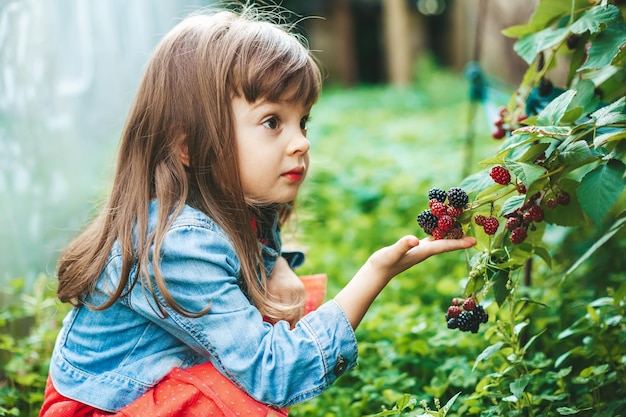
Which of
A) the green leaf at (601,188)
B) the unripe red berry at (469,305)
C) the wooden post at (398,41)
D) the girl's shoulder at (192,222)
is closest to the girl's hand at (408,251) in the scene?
the unripe red berry at (469,305)

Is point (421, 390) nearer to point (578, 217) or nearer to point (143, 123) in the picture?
point (578, 217)

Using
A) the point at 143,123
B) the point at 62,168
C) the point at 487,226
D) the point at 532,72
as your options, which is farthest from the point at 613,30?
the point at 62,168

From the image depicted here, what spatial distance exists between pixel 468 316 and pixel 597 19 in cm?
61

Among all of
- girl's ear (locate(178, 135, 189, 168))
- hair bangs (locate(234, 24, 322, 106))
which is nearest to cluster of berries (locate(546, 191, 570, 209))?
hair bangs (locate(234, 24, 322, 106))

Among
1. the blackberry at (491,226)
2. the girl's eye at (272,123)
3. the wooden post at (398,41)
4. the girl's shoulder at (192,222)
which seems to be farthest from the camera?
the wooden post at (398,41)

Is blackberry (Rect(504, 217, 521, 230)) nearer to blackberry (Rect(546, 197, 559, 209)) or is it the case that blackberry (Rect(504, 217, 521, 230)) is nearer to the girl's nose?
blackberry (Rect(546, 197, 559, 209))

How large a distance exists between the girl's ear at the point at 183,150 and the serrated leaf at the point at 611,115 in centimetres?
84

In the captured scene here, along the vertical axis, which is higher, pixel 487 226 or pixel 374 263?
pixel 487 226

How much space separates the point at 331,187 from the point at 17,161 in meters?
2.44

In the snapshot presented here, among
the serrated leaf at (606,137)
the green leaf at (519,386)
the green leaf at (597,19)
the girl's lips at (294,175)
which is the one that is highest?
the green leaf at (597,19)

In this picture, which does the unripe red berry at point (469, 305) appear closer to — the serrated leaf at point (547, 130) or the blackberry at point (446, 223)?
the blackberry at point (446, 223)

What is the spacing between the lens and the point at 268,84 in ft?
4.79

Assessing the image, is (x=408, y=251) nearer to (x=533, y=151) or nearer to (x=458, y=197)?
(x=458, y=197)

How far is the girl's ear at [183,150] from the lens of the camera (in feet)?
4.95
